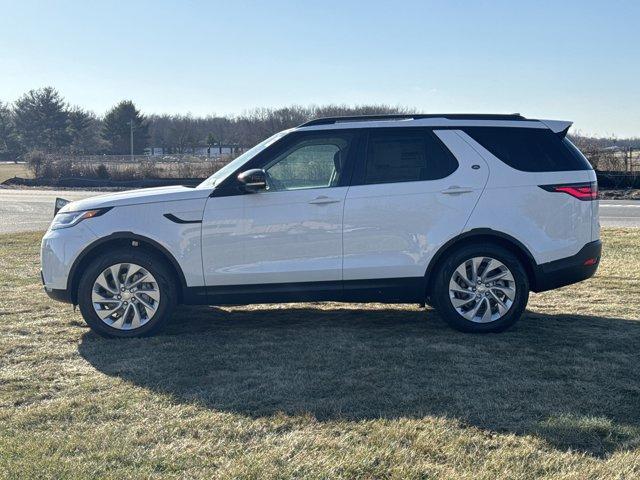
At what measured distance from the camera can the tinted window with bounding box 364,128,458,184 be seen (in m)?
6.02

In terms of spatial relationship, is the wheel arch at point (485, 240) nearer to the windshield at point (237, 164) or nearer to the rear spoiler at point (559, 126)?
the rear spoiler at point (559, 126)

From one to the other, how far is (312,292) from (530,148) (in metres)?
2.42

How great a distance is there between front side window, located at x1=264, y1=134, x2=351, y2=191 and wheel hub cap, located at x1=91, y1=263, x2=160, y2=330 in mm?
1405

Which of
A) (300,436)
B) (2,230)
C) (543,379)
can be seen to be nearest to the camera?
(300,436)

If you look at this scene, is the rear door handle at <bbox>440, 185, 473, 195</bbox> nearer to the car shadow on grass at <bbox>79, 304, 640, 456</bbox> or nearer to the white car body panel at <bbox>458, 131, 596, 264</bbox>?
the white car body panel at <bbox>458, 131, 596, 264</bbox>

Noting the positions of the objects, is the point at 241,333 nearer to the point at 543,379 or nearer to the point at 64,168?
the point at 543,379

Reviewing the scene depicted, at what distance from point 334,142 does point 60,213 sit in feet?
8.62

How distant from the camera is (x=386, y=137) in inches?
242

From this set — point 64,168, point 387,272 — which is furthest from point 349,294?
point 64,168

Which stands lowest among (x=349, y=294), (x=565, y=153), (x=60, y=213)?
(x=349, y=294)

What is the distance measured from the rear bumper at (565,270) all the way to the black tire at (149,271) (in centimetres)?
333

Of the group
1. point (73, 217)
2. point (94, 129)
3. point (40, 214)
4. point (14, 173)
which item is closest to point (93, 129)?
point (94, 129)

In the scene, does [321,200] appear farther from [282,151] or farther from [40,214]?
[40,214]

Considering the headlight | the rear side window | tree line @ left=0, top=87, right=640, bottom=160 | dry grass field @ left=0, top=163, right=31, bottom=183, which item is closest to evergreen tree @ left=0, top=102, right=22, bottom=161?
tree line @ left=0, top=87, right=640, bottom=160
